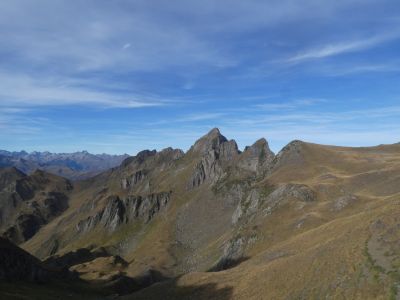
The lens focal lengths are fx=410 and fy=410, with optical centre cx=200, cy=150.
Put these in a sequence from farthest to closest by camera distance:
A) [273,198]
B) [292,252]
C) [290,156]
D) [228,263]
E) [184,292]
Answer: [290,156], [273,198], [228,263], [184,292], [292,252]

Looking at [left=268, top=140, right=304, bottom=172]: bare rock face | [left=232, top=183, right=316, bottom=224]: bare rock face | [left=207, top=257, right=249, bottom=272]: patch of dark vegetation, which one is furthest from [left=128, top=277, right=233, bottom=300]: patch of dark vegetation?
[left=268, top=140, right=304, bottom=172]: bare rock face

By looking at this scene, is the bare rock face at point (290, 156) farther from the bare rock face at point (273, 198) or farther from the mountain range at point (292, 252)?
the bare rock face at point (273, 198)

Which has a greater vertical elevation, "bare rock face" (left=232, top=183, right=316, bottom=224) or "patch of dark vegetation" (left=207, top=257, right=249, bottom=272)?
"bare rock face" (left=232, top=183, right=316, bottom=224)

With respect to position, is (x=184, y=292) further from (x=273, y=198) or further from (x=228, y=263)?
(x=273, y=198)

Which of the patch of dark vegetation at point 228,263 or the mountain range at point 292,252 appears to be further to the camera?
the patch of dark vegetation at point 228,263

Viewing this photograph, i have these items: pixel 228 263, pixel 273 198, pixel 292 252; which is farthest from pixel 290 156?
pixel 292 252

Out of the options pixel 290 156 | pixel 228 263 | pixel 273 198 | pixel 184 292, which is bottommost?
pixel 228 263

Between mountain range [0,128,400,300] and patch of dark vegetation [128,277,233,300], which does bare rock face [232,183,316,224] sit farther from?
patch of dark vegetation [128,277,233,300]

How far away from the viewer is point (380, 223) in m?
58.5

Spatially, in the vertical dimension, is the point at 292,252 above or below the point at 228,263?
above

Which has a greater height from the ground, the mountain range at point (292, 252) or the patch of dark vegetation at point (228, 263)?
the mountain range at point (292, 252)

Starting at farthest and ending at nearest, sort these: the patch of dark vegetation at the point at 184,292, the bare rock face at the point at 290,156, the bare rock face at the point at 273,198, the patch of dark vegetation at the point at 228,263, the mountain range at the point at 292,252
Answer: the bare rock face at the point at 290,156 < the bare rock face at the point at 273,198 < the patch of dark vegetation at the point at 228,263 < the patch of dark vegetation at the point at 184,292 < the mountain range at the point at 292,252

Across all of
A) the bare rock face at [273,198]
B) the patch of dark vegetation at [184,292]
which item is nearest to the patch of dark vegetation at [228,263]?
the bare rock face at [273,198]

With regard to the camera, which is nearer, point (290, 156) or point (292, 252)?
point (292, 252)
